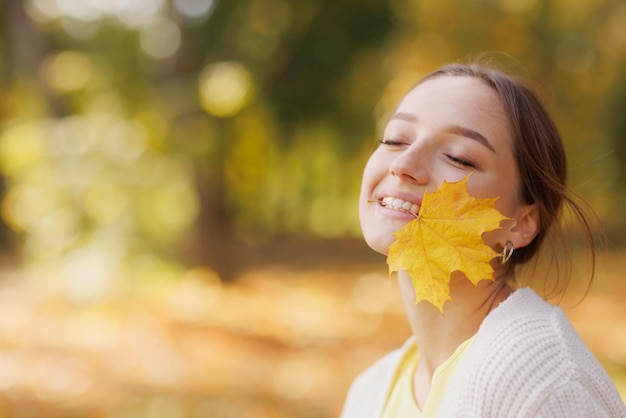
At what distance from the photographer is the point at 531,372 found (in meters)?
1.16

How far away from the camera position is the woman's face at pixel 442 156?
4.78ft

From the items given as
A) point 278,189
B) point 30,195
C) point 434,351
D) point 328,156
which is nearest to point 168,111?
point 30,195

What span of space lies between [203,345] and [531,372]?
Result: 481cm

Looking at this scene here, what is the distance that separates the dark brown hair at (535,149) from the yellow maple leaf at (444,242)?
0.21 metres

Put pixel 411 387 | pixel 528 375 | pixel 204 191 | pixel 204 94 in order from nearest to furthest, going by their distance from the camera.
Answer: pixel 528 375
pixel 411 387
pixel 204 94
pixel 204 191

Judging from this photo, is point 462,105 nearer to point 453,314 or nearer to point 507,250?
point 507,250

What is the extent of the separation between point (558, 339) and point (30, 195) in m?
5.91

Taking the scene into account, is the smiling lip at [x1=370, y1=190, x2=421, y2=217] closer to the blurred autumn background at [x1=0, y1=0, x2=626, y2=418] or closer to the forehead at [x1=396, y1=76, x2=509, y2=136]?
the forehead at [x1=396, y1=76, x2=509, y2=136]

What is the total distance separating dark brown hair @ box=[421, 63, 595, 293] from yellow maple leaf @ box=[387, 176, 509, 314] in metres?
0.21

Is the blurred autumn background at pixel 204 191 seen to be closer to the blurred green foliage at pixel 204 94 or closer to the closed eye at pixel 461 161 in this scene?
the blurred green foliage at pixel 204 94

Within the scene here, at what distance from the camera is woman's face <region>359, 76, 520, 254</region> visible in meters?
1.46

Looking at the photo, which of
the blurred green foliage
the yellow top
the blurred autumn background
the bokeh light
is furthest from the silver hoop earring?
the bokeh light

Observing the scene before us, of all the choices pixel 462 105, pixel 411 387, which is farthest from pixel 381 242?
pixel 411 387

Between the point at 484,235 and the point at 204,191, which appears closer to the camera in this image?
the point at 484,235
